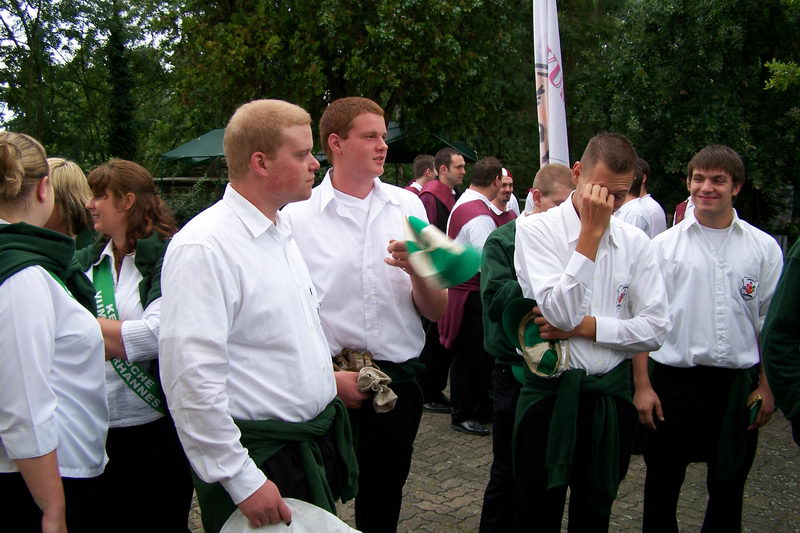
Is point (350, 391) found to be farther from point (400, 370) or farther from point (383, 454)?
point (383, 454)

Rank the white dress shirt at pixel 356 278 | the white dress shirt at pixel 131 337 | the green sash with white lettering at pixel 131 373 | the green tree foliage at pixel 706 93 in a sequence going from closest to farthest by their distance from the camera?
1. the white dress shirt at pixel 131 337
2. the green sash with white lettering at pixel 131 373
3. the white dress shirt at pixel 356 278
4. the green tree foliage at pixel 706 93

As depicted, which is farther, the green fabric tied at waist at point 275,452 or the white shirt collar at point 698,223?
the white shirt collar at point 698,223

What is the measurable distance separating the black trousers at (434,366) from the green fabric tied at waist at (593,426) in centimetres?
412

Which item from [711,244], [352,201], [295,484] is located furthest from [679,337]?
[295,484]

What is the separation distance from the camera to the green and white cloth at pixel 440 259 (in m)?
2.74

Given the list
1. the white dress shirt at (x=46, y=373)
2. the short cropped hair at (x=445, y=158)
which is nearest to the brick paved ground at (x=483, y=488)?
the white dress shirt at (x=46, y=373)

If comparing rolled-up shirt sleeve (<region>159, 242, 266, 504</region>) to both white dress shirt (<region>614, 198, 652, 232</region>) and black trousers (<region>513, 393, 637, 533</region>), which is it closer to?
black trousers (<region>513, 393, 637, 533</region>)

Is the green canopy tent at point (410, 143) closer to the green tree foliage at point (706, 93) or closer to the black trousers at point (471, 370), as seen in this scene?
the green tree foliage at point (706, 93)

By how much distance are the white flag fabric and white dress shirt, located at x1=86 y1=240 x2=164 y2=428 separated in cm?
427

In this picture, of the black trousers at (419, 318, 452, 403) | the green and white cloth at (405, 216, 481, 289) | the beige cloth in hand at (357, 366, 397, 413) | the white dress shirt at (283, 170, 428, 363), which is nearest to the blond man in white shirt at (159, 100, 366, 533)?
the beige cloth in hand at (357, 366, 397, 413)

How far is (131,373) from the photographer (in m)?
3.12

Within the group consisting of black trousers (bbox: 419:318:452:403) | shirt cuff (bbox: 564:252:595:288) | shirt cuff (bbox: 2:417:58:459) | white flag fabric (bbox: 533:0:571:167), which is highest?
white flag fabric (bbox: 533:0:571:167)

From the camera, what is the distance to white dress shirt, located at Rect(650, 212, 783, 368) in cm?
371

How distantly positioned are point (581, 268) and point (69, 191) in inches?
95.3
